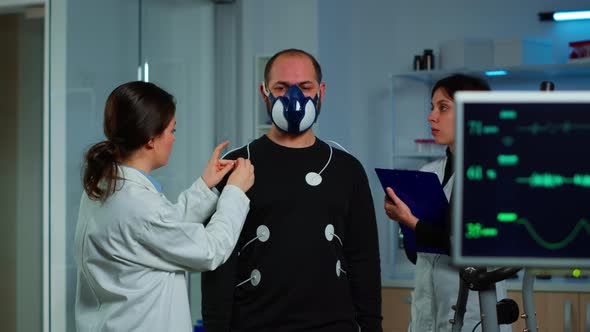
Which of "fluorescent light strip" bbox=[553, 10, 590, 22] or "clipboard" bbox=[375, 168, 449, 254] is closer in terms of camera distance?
"clipboard" bbox=[375, 168, 449, 254]

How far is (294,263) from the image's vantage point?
199cm

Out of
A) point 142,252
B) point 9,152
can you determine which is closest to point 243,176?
point 142,252

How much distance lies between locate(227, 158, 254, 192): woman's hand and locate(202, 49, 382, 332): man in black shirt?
0.22 ft

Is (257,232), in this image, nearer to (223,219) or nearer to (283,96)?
(223,219)

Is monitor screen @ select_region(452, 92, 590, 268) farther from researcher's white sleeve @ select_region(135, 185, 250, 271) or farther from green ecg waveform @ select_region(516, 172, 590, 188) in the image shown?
researcher's white sleeve @ select_region(135, 185, 250, 271)

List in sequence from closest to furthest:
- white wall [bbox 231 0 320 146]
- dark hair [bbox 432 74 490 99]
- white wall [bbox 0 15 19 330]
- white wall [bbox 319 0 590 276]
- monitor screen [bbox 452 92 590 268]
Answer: monitor screen [bbox 452 92 590 268] < dark hair [bbox 432 74 490 99] < white wall [bbox 0 15 19 330] < white wall [bbox 231 0 320 146] < white wall [bbox 319 0 590 276]

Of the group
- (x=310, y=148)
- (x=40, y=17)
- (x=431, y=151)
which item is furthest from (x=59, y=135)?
(x=431, y=151)

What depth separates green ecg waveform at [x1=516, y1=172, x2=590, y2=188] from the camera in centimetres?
125

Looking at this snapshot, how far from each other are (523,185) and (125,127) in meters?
1.01

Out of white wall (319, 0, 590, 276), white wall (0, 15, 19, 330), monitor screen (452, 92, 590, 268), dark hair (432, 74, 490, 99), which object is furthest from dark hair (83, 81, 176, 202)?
white wall (319, 0, 590, 276)

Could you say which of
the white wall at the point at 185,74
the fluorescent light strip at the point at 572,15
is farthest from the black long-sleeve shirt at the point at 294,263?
the fluorescent light strip at the point at 572,15

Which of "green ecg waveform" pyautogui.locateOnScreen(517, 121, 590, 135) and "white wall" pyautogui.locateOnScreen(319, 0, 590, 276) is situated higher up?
"white wall" pyautogui.locateOnScreen(319, 0, 590, 276)

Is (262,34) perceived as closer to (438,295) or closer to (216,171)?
(438,295)

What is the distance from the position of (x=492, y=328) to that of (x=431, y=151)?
111 inches
